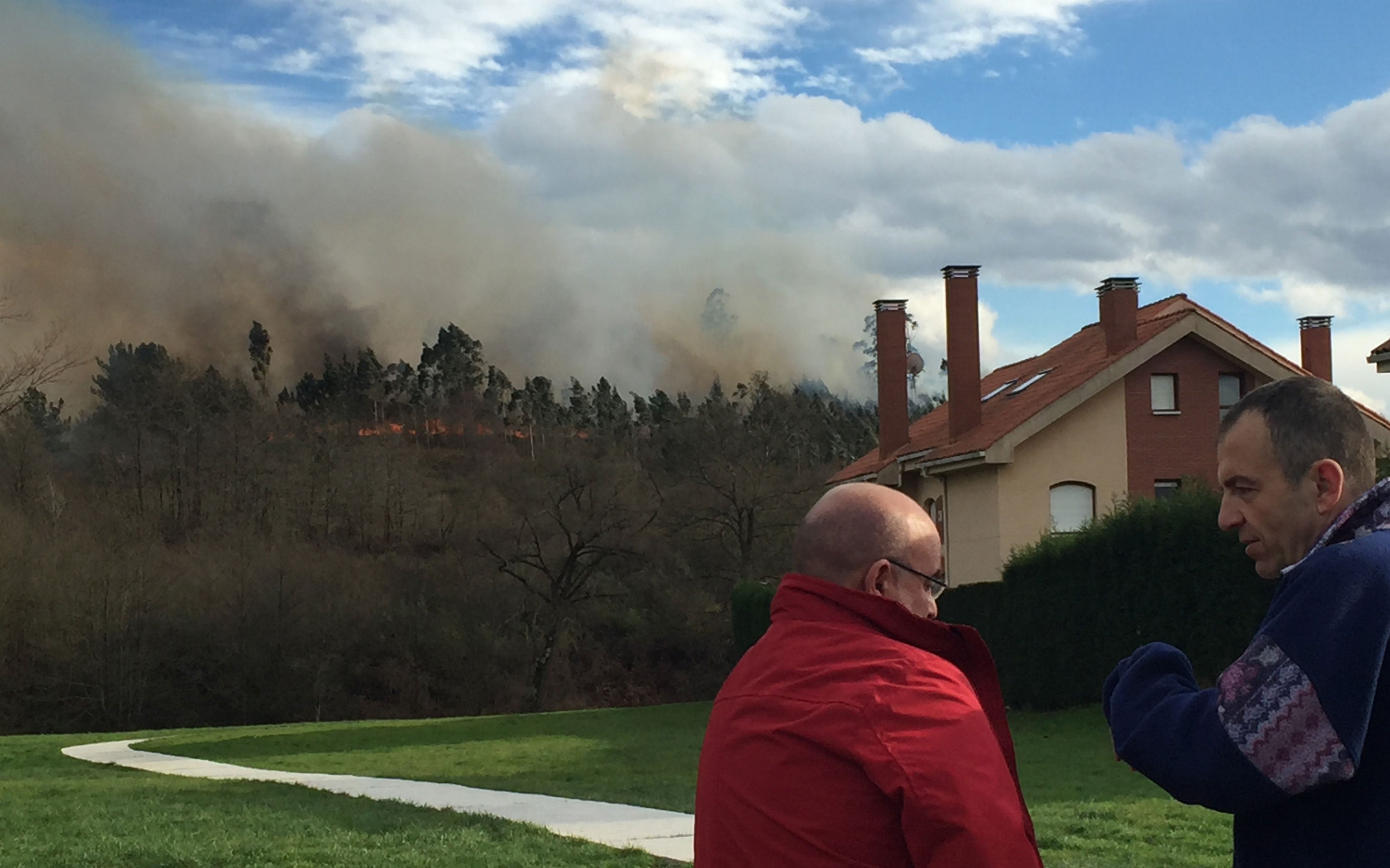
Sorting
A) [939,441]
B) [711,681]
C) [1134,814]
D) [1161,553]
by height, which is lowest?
[711,681]

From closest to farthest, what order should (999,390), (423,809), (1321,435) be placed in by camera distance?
(1321,435) → (423,809) → (999,390)

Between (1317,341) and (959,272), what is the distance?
30.2 feet

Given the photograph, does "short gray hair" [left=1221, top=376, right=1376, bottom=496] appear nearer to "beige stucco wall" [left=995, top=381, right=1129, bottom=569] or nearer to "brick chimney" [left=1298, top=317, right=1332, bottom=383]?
"beige stucco wall" [left=995, top=381, right=1129, bottom=569]

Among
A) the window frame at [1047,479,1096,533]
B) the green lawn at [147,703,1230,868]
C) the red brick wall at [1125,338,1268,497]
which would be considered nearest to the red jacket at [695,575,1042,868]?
the green lawn at [147,703,1230,868]

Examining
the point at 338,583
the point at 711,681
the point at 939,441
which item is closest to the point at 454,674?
the point at 338,583

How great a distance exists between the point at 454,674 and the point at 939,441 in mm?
20880

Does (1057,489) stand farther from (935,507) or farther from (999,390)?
(999,390)

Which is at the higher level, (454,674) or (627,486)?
(627,486)

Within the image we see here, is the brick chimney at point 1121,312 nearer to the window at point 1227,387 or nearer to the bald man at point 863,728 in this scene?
the window at point 1227,387

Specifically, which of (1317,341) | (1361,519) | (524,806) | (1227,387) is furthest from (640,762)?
(1317,341)

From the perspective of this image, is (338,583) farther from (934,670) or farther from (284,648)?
(934,670)

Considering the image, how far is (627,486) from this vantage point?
5162 cm

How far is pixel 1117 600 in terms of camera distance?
74.1 ft

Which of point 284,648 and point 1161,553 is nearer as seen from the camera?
point 1161,553
